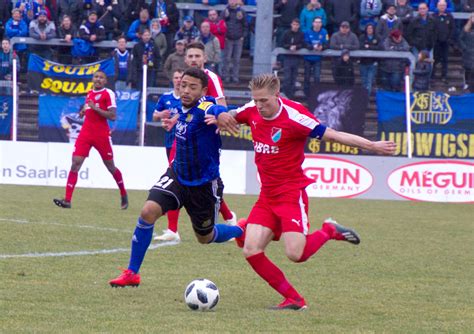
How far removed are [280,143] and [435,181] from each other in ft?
41.8

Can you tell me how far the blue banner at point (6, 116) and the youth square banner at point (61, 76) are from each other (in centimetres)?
66

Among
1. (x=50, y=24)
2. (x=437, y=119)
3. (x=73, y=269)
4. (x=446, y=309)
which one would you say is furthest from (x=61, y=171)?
(x=446, y=309)

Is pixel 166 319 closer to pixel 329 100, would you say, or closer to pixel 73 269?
pixel 73 269

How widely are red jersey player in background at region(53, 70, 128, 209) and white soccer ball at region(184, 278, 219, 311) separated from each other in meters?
8.39

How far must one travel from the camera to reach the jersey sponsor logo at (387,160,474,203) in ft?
65.5

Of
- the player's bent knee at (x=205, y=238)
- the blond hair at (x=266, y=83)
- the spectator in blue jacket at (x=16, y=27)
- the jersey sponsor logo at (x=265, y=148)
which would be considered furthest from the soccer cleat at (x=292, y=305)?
the spectator in blue jacket at (x=16, y=27)

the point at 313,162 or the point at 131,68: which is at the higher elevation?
the point at 131,68

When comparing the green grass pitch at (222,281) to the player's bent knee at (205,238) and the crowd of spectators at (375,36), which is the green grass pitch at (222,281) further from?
the crowd of spectators at (375,36)

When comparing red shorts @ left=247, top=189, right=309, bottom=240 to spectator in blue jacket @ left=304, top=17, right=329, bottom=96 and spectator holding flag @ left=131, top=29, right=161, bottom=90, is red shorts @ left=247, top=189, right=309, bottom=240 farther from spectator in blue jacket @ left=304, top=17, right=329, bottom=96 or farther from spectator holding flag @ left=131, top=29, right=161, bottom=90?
spectator in blue jacket @ left=304, top=17, right=329, bottom=96

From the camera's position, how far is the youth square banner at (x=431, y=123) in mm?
20641

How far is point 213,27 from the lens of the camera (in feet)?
76.0

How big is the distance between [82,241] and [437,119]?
427 inches

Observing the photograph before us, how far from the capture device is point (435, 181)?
20188 millimetres

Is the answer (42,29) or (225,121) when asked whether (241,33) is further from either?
(225,121)
